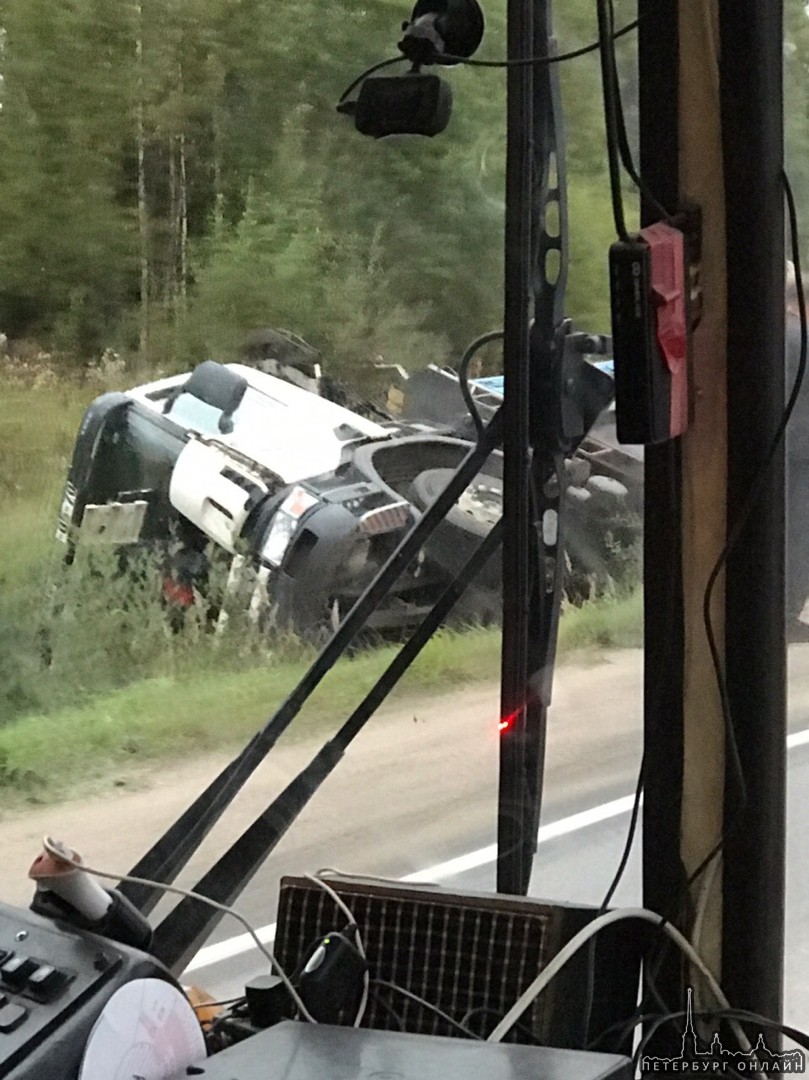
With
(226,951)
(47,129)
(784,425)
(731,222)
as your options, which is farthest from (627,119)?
(226,951)

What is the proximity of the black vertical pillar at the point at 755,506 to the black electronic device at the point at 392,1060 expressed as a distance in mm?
246

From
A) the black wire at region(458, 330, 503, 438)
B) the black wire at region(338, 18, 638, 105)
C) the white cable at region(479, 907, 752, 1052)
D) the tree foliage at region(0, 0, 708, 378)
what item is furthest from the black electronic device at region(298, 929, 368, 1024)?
the black wire at region(338, 18, 638, 105)

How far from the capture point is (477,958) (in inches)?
42.4

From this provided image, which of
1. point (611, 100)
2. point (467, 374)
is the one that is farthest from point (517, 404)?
point (611, 100)

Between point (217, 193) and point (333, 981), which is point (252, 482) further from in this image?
point (333, 981)

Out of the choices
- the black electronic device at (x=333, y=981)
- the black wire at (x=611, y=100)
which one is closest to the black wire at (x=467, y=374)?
the black wire at (x=611, y=100)

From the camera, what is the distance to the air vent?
1044 mm

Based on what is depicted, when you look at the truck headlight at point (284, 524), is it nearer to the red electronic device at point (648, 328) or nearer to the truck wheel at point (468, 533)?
the truck wheel at point (468, 533)

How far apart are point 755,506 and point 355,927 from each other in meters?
0.51

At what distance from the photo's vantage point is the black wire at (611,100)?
1065 mm

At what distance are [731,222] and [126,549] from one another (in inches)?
27.8

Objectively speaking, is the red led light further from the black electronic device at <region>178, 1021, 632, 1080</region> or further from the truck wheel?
the black electronic device at <region>178, 1021, 632, 1080</region>

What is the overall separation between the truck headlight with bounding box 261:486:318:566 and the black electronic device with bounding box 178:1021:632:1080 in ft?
1.77

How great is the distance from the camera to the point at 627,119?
111 cm
